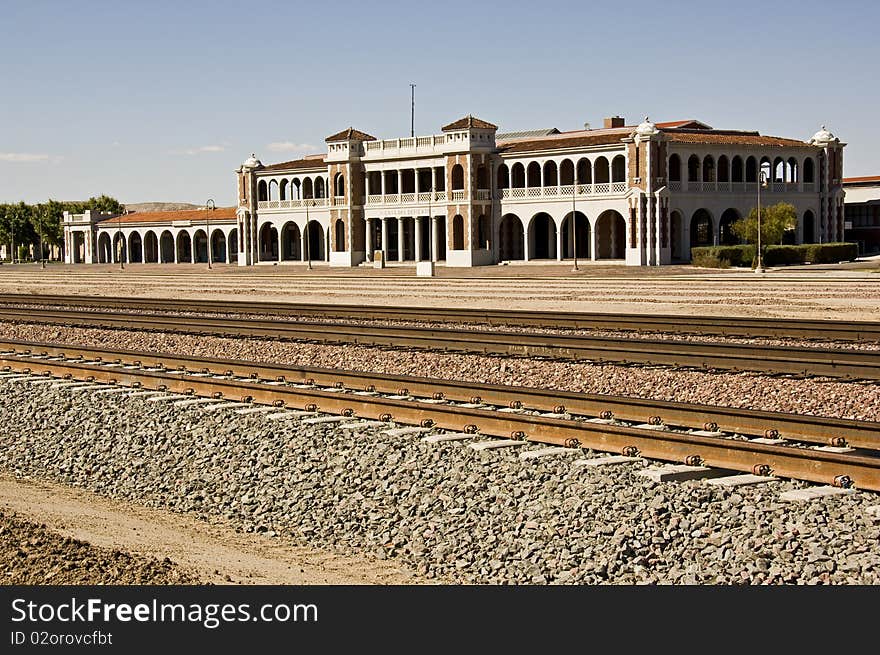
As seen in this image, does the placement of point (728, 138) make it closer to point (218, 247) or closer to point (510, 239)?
point (510, 239)

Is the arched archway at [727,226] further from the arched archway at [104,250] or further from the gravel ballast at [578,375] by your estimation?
the arched archway at [104,250]

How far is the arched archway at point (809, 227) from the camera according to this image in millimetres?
77938

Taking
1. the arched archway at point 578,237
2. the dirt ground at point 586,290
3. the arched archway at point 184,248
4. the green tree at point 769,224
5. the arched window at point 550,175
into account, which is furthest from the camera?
the arched archway at point 184,248

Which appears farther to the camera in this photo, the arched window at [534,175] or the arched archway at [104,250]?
the arched archway at [104,250]

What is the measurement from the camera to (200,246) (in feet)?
363

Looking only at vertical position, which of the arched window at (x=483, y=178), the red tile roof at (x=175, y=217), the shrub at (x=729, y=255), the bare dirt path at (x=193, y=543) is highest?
the arched window at (x=483, y=178)

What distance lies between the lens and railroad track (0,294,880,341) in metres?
22.8

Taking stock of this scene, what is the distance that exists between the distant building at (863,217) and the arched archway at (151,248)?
188ft

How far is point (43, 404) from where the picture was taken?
55.4 feet

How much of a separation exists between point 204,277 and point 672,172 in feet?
90.5

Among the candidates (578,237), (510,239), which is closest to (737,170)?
(578,237)

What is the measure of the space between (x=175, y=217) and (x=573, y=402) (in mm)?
96304

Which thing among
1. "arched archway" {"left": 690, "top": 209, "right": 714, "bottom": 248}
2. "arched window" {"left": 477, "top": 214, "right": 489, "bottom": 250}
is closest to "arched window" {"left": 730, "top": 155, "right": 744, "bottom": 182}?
"arched archway" {"left": 690, "top": 209, "right": 714, "bottom": 248}

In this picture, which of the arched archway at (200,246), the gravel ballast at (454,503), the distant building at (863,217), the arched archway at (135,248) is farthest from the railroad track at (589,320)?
the arched archway at (135,248)
